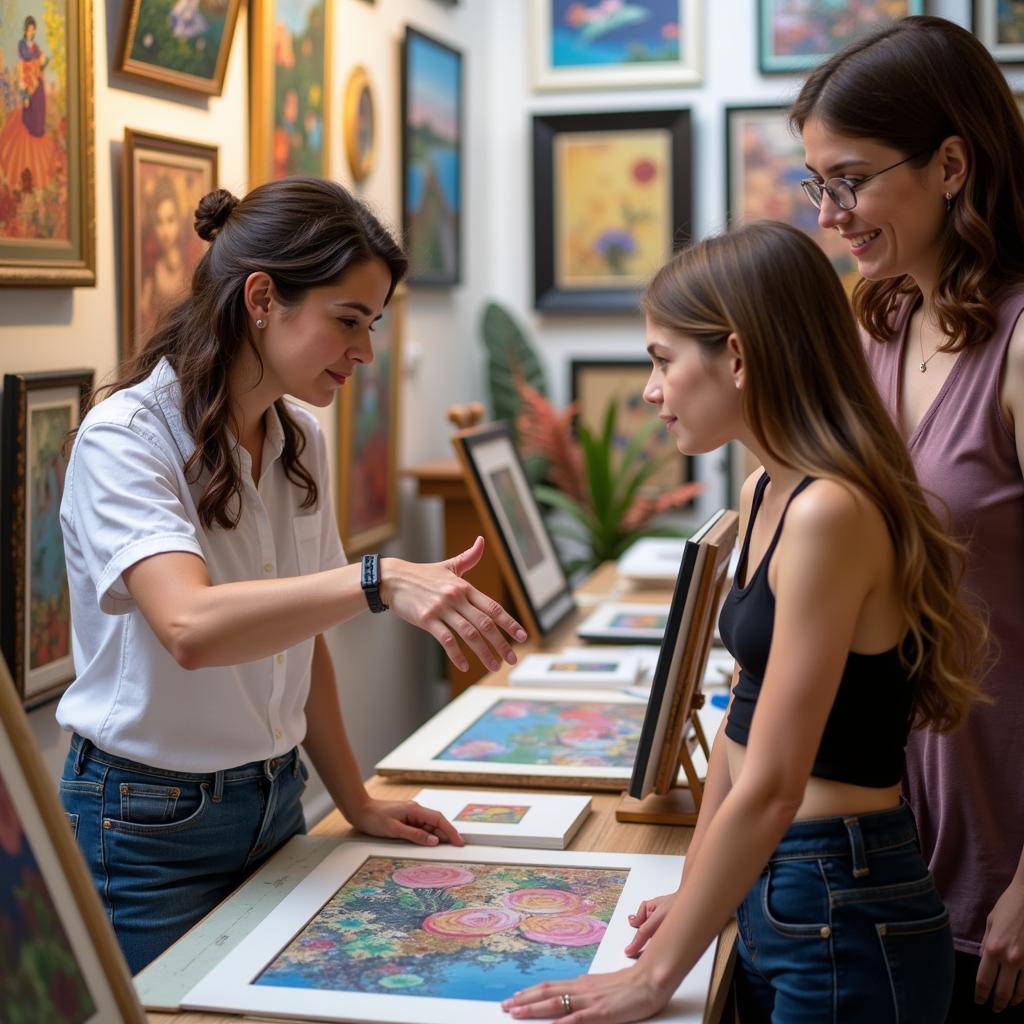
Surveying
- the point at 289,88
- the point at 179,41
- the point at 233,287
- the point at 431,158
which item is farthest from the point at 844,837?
the point at 431,158

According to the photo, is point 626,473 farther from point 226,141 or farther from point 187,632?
point 187,632

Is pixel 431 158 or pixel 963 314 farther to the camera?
pixel 431 158

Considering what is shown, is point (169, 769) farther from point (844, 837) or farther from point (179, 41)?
point (179, 41)

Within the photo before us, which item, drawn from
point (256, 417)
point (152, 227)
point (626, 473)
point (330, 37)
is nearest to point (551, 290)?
point (626, 473)

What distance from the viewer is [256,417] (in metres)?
1.82

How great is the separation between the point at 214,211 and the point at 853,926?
1.22m

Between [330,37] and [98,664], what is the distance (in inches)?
94.8

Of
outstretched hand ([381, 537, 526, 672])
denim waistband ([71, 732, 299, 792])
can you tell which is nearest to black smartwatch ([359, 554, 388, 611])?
outstretched hand ([381, 537, 526, 672])

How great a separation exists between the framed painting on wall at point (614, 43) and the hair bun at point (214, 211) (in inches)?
142

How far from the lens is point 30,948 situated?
1.05 meters

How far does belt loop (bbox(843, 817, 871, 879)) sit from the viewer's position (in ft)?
4.32

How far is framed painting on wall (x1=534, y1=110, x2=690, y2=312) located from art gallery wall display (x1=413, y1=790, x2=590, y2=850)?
339 cm

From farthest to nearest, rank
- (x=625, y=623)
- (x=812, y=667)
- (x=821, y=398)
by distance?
(x=625, y=623), (x=821, y=398), (x=812, y=667)

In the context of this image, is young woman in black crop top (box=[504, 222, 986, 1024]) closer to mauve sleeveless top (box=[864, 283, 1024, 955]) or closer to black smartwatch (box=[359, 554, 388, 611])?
mauve sleeveless top (box=[864, 283, 1024, 955])
